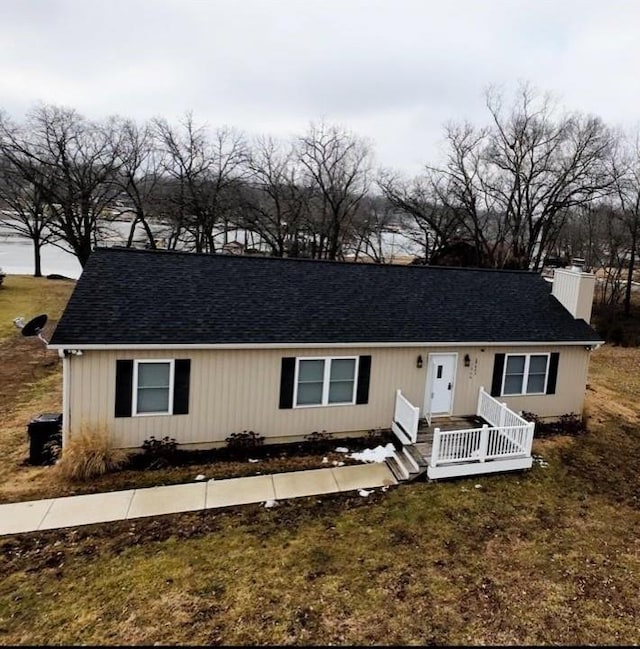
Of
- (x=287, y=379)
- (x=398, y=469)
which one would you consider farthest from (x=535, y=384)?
(x=287, y=379)

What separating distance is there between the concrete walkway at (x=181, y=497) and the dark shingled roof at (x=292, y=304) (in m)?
3.06

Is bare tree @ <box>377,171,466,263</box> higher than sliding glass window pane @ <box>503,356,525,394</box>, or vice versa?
bare tree @ <box>377,171,466,263</box>

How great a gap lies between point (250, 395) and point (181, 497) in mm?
2859

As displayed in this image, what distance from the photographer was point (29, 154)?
104 feet

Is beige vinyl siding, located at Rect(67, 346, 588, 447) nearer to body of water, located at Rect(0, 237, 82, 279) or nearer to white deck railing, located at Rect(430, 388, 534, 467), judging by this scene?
white deck railing, located at Rect(430, 388, 534, 467)

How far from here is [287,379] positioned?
11.3m

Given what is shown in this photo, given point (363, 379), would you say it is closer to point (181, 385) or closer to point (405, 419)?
point (405, 419)

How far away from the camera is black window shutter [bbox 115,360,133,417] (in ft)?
33.4

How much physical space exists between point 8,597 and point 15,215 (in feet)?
144

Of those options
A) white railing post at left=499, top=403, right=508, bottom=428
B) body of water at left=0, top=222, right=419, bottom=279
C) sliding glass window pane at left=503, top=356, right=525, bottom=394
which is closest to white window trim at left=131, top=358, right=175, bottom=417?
white railing post at left=499, top=403, right=508, bottom=428

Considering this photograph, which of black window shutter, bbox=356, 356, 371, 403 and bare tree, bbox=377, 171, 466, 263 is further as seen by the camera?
bare tree, bbox=377, 171, 466, 263

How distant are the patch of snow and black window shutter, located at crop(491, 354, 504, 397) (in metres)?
3.62

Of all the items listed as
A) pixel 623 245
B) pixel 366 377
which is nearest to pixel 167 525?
pixel 366 377

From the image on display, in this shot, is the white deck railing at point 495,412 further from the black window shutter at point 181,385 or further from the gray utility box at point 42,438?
the gray utility box at point 42,438
